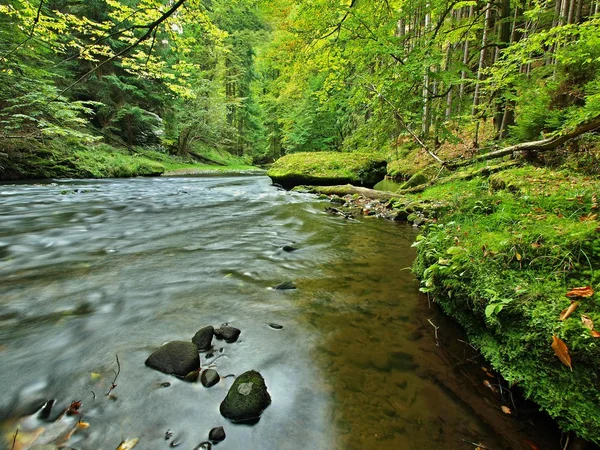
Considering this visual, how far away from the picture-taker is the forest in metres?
1.69

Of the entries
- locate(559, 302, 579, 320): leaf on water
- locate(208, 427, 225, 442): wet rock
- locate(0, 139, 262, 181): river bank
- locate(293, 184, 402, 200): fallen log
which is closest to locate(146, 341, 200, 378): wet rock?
locate(208, 427, 225, 442): wet rock

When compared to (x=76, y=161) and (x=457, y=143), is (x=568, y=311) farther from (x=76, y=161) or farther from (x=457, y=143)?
(x=76, y=161)

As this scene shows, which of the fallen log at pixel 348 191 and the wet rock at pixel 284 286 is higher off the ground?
the fallen log at pixel 348 191

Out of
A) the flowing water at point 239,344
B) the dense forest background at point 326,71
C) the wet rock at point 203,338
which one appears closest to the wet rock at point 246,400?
the flowing water at point 239,344

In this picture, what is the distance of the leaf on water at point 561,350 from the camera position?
4.45 ft

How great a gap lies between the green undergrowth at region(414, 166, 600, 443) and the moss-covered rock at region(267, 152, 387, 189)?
8.67 m

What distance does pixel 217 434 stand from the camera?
1.54m

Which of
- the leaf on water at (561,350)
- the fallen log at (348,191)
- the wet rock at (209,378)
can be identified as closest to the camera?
the leaf on water at (561,350)

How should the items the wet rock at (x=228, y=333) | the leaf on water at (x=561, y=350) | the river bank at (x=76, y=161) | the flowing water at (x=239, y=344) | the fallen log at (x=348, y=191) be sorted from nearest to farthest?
the leaf on water at (x=561, y=350) < the flowing water at (x=239, y=344) < the wet rock at (x=228, y=333) < the fallen log at (x=348, y=191) < the river bank at (x=76, y=161)

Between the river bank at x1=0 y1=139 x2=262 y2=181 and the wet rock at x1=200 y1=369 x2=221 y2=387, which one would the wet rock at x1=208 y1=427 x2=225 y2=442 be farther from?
the river bank at x1=0 y1=139 x2=262 y2=181

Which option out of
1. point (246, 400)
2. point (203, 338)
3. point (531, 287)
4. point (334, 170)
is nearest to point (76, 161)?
point (334, 170)

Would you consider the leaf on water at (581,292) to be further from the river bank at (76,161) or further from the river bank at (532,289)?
the river bank at (76,161)

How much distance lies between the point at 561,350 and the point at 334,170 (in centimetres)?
1076

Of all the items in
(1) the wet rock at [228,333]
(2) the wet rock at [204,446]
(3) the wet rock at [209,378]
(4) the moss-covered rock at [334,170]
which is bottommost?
(2) the wet rock at [204,446]
